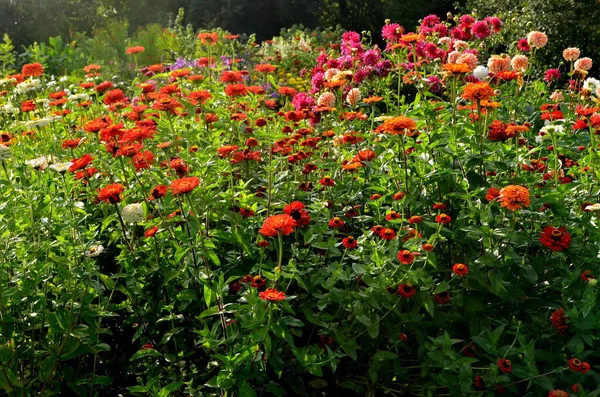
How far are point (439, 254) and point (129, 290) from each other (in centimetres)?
109

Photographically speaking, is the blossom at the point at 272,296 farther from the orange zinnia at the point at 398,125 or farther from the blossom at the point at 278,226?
the orange zinnia at the point at 398,125

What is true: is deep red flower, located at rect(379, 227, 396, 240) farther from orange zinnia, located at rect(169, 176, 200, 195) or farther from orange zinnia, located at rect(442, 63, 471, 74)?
orange zinnia, located at rect(442, 63, 471, 74)

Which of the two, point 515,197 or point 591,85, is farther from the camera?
point 591,85

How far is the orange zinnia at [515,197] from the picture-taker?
77.8 inches

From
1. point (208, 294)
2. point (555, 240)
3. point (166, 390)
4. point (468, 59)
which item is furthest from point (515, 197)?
point (166, 390)

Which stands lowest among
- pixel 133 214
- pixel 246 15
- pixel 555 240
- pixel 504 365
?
pixel 246 15

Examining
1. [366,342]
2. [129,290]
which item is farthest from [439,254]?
[129,290]

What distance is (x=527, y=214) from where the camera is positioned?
2320mm

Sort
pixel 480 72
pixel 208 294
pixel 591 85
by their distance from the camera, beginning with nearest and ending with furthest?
pixel 208 294
pixel 480 72
pixel 591 85

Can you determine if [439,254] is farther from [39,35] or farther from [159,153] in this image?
[39,35]

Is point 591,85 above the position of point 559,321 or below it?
above

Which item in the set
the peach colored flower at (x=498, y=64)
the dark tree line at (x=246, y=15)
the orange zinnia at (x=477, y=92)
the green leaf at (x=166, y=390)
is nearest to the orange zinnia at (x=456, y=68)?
the orange zinnia at (x=477, y=92)

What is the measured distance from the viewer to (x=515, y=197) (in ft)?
6.51

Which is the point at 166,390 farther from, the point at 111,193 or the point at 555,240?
the point at 555,240
